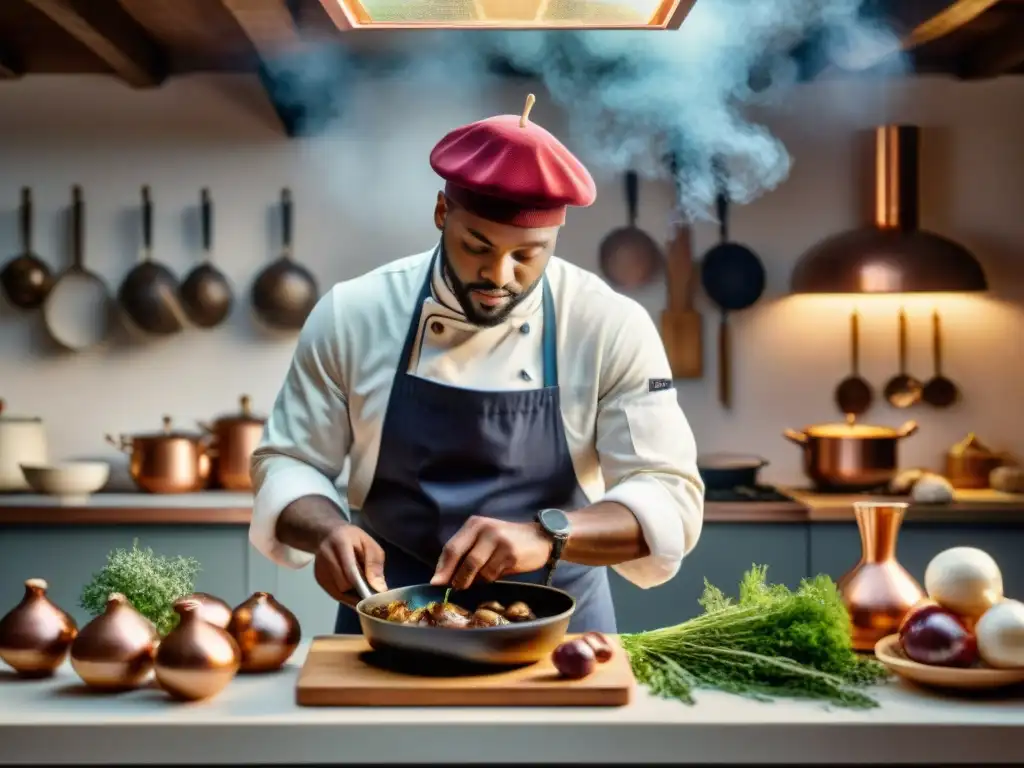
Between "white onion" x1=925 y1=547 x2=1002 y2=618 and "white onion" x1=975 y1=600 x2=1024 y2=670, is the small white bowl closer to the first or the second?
"white onion" x1=925 y1=547 x2=1002 y2=618

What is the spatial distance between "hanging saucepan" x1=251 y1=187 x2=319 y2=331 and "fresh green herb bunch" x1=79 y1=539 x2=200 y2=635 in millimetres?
2457

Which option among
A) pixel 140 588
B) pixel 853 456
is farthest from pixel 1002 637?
pixel 853 456

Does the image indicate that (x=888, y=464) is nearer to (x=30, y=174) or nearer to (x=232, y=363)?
(x=232, y=363)

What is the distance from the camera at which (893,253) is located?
4.04 meters

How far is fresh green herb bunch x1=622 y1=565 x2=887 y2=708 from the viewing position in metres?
1.71

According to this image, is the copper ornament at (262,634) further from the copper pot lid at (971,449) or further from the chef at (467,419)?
the copper pot lid at (971,449)

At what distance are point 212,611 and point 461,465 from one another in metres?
0.60

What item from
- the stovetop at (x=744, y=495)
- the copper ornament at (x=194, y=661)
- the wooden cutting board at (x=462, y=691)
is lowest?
the wooden cutting board at (x=462, y=691)

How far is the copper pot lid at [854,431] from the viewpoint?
3998 millimetres

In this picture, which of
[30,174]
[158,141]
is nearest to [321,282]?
[158,141]

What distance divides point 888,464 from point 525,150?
2.44 metres

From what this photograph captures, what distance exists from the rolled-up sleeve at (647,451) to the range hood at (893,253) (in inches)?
75.4

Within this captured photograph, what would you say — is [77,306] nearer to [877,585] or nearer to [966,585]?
[877,585]

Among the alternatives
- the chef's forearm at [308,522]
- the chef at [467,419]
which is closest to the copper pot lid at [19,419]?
the chef at [467,419]
